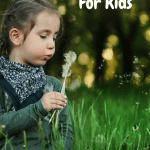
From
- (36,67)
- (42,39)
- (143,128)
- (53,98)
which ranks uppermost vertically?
(42,39)

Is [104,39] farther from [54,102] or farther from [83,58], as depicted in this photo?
[54,102]

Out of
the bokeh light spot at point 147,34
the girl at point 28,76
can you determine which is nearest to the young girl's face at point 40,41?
the girl at point 28,76

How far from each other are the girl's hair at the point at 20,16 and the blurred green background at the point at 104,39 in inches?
69.1

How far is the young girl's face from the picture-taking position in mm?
1936

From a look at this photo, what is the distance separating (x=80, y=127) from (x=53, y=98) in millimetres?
337

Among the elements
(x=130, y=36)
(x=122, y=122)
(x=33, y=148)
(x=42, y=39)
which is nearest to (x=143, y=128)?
(x=122, y=122)

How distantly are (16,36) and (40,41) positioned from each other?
20cm

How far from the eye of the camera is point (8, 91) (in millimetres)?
1883

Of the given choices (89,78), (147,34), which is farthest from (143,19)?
(89,78)

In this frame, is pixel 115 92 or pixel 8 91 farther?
pixel 115 92

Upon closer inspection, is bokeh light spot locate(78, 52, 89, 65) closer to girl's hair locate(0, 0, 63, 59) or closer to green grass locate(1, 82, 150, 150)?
green grass locate(1, 82, 150, 150)

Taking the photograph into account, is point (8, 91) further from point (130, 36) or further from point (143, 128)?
point (130, 36)

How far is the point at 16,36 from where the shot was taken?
2027 millimetres

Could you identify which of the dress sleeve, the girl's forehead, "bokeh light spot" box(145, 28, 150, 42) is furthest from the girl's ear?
"bokeh light spot" box(145, 28, 150, 42)
